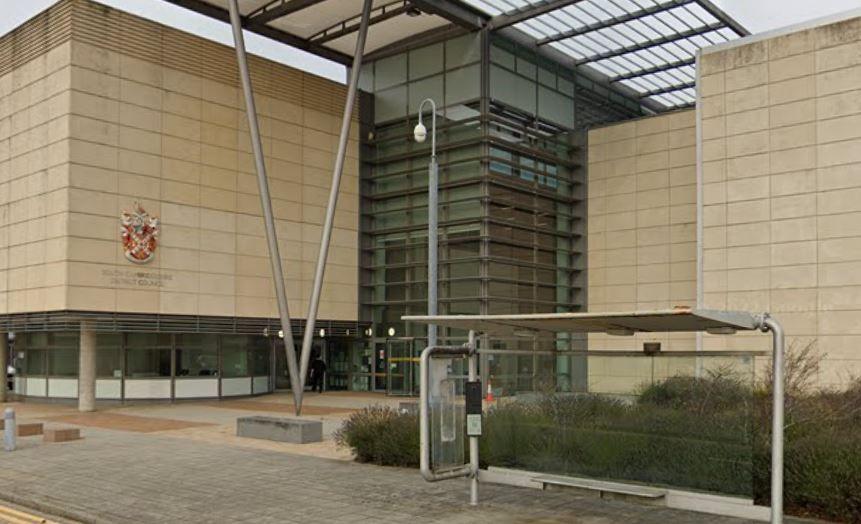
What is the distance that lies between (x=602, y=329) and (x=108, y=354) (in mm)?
23764

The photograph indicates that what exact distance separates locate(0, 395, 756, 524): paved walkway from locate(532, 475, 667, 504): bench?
213mm

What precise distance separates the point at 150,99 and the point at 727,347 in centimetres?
2145

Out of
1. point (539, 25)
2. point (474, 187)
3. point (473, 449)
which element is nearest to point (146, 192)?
point (474, 187)

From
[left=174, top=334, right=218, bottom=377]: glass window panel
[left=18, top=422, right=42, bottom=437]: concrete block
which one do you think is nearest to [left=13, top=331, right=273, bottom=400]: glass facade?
[left=174, top=334, right=218, bottom=377]: glass window panel

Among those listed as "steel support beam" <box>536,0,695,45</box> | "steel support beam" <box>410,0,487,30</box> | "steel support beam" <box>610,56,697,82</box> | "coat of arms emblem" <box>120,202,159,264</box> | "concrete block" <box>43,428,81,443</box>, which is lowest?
"concrete block" <box>43,428,81,443</box>

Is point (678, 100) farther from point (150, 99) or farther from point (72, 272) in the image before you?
point (72, 272)

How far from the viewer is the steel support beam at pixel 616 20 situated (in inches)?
1242

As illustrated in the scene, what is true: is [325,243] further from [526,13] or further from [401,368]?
[526,13]

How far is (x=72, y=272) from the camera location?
26516 mm

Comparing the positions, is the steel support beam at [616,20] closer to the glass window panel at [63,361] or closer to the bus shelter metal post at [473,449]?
the glass window panel at [63,361]

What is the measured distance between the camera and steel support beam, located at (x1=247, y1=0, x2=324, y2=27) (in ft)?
103

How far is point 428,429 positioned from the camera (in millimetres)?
10711

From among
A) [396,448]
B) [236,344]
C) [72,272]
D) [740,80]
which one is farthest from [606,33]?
[396,448]

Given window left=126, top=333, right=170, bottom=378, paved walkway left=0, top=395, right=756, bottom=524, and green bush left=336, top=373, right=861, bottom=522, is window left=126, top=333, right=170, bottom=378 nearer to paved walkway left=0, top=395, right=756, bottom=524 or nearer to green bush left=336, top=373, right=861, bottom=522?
paved walkway left=0, top=395, right=756, bottom=524
